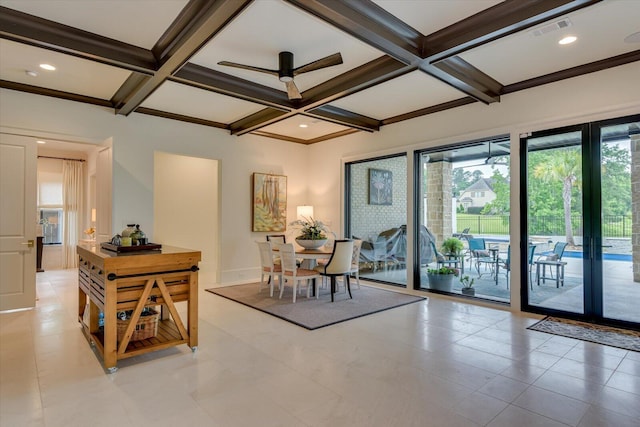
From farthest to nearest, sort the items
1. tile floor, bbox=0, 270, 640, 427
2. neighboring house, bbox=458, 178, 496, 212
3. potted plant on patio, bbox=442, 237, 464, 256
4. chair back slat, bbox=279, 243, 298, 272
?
potted plant on patio, bbox=442, 237, 464, 256
neighboring house, bbox=458, 178, 496, 212
chair back slat, bbox=279, 243, 298, 272
tile floor, bbox=0, 270, 640, 427

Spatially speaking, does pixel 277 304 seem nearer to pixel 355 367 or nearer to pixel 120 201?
pixel 355 367

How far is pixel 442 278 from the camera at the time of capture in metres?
5.56

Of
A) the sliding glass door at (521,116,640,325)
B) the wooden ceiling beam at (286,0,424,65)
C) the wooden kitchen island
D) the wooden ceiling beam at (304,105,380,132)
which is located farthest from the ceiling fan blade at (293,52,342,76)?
the sliding glass door at (521,116,640,325)

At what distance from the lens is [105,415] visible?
7.30 feet

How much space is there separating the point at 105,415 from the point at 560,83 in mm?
5528

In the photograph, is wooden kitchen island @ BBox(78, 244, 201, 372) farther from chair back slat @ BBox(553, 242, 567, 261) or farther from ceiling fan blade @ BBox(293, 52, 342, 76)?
chair back slat @ BBox(553, 242, 567, 261)

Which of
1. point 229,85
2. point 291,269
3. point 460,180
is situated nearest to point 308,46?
point 229,85

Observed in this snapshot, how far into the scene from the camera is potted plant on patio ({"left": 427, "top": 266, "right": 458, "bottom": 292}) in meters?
5.54

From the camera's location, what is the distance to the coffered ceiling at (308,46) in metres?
2.91

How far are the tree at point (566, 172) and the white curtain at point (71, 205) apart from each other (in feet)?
31.3

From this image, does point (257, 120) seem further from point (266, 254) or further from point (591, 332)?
point (591, 332)

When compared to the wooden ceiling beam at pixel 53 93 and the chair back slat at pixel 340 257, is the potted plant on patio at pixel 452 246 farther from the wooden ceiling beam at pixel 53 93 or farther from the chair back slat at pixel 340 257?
the wooden ceiling beam at pixel 53 93

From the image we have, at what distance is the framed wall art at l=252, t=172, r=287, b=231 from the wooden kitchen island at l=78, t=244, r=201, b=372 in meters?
3.66

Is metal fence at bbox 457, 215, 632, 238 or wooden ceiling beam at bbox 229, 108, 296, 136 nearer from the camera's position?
metal fence at bbox 457, 215, 632, 238
